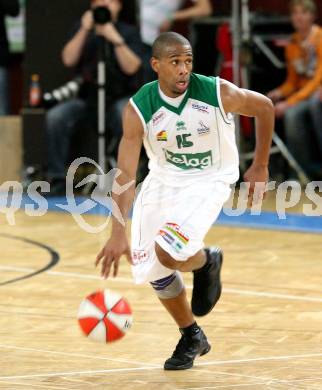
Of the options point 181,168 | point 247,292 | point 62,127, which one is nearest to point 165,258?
point 181,168

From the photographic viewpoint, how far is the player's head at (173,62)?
20.5ft

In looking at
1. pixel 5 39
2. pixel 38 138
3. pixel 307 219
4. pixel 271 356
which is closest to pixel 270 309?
pixel 271 356

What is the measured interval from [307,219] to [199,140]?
19.4ft

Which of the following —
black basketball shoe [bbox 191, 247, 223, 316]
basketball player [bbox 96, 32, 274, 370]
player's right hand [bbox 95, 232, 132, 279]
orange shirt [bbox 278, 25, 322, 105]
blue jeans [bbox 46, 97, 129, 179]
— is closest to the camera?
player's right hand [bbox 95, 232, 132, 279]

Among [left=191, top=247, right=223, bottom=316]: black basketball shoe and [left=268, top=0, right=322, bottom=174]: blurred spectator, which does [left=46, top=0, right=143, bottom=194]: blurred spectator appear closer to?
[left=268, top=0, right=322, bottom=174]: blurred spectator

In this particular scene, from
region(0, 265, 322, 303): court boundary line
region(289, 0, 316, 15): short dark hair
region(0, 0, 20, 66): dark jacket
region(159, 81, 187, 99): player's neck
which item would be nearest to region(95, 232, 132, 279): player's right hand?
Answer: region(159, 81, 187, 99): player's neck

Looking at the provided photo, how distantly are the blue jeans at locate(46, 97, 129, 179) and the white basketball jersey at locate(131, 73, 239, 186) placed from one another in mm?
7006

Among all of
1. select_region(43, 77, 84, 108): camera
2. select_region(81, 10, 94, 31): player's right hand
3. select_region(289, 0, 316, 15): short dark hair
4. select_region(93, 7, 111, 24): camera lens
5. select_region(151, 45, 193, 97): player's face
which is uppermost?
select_region(151, 45, 193, 97): player's face

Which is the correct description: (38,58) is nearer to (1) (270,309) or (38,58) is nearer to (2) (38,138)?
(2) (38,138)

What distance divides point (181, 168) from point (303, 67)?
7470mm

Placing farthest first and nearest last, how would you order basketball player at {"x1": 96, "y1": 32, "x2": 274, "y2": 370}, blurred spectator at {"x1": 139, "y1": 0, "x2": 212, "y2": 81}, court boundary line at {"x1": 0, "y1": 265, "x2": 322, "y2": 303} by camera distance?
blurred spectator at {"x1": 139, "y1": 0, "x2": 212, "y2": 81} < court boundary line at {"x1": 0, "y1": 265, "x2": 322, "y2": 303} < basketball player at {"x1": 96, "y1": 32, "x2": 274, "y2": 370}

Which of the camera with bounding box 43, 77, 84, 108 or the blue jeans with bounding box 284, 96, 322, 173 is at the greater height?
the camera with bounding box 43, 77, 84, 108

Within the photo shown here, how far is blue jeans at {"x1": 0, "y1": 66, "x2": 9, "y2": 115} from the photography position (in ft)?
46.4

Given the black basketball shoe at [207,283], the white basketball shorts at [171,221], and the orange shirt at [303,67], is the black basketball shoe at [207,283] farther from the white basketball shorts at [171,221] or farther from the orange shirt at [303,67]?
the orange shirt at [303,67]
